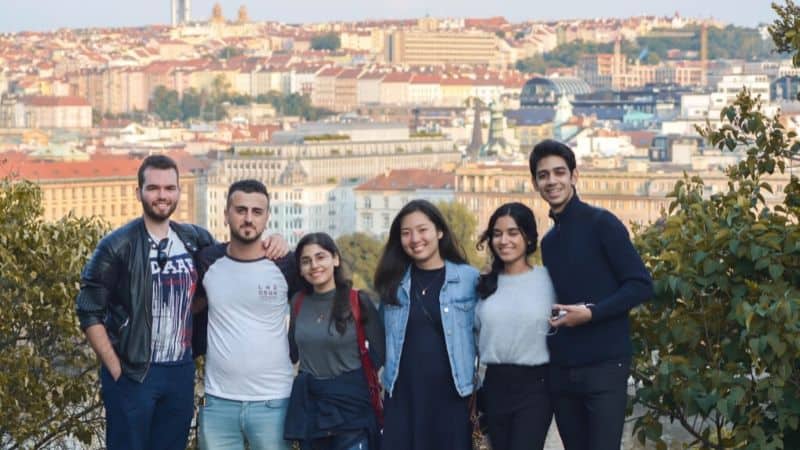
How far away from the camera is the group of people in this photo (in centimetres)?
532

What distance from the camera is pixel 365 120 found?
85875mm

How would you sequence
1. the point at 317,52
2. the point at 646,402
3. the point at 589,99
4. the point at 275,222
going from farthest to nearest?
the point at 317,52 → the point at 589,99 → the point at 275,222 → the point at 646,402

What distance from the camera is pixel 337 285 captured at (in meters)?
5.40

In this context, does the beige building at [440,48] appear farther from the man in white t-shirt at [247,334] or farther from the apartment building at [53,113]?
the man in white t-shirt at [247,334]

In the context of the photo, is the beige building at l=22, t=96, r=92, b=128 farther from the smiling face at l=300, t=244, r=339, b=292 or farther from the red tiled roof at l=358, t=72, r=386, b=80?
the smiling face at l=300, t=244, r=339, b=292

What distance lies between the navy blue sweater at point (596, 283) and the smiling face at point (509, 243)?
2.5 inches

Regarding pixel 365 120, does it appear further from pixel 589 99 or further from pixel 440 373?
pixel 440 373

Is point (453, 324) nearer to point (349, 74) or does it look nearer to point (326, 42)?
point (349, 74)

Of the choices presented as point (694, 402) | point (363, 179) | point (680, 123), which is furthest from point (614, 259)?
point (680, 123)

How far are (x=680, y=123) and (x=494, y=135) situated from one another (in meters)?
A: 7.50

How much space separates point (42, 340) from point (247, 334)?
3.04 ft

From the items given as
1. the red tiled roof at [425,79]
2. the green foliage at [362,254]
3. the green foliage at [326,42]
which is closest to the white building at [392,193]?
the green foliage at [362,254]

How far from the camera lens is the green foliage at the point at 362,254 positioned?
44469 mm

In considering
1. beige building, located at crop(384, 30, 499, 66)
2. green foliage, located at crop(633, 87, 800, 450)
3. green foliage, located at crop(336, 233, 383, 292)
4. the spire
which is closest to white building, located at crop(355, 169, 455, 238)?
the spire
